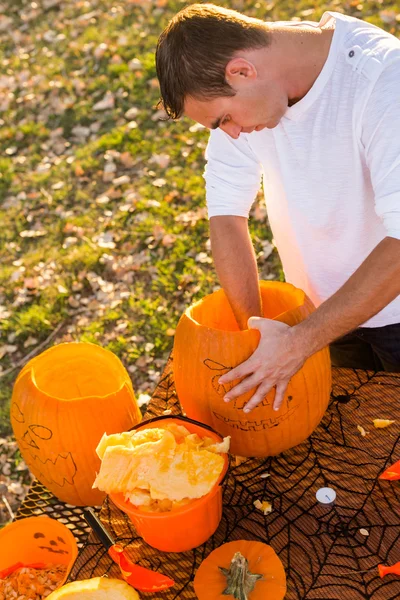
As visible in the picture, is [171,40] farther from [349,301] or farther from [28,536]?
[28,536]

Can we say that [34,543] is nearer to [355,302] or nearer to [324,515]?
[324,515]

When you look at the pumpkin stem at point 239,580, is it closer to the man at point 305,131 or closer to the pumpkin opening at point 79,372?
the man at point 305,131

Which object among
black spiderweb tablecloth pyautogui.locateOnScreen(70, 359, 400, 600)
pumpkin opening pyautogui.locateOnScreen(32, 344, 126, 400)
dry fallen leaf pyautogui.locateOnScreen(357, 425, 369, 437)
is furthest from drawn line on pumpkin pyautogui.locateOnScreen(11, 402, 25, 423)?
dry fallen leaf pyautogui.locateOnScreen(357, 425, 369, 437)

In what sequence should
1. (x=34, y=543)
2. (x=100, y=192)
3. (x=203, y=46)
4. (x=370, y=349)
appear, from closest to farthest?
1. (x=203, y=46)
2. (x=34, y=543)
3. (x=370, y=349)
4. (x=100, y=192)

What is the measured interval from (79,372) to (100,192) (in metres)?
2.89

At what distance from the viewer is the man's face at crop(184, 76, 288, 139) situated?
182 cm

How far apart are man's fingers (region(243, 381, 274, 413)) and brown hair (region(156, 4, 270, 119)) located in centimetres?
74

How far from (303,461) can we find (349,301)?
0.45 m

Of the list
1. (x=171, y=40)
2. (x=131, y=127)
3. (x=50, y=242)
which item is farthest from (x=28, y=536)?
(x=131, y=127)

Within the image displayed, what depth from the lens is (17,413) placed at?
2119mm

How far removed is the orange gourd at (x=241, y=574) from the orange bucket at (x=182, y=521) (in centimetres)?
6

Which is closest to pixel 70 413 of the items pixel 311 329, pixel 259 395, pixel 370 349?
pixel 259 395

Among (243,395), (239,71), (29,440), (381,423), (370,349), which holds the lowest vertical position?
(370,349)

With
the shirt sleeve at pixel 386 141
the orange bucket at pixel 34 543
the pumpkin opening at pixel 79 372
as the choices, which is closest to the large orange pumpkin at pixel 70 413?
the pumpkin opening at pixel 79 372
